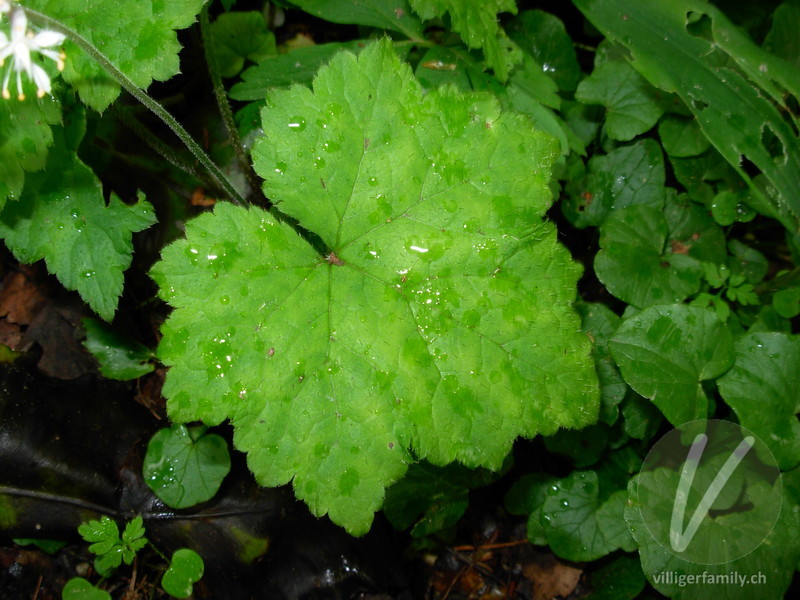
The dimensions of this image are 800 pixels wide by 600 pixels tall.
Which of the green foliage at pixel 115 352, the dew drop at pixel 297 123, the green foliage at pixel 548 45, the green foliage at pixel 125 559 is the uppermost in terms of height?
the green foliage at pixel 548 45

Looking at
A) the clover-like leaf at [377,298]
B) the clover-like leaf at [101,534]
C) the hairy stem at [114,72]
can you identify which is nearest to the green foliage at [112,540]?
the clover-like leaf at [101,534]

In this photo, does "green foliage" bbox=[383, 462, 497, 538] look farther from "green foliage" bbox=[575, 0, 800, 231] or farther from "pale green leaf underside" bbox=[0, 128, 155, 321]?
"green foliage" bbox=[575, 0, 800, 231]

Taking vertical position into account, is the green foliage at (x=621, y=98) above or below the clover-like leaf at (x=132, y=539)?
above

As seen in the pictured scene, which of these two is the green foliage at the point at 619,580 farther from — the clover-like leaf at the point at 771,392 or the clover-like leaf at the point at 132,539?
the clover-like leaf at the point at 132,539

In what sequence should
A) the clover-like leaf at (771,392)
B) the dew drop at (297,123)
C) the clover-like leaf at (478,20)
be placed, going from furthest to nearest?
1. the clover-like leaf at (771,392)
2. the clover-like leaf at (478,20)
3. the dew drop at (297,123)

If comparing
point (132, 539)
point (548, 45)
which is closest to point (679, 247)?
point (548, 45)

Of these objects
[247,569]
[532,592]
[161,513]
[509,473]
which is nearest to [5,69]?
[161,513]

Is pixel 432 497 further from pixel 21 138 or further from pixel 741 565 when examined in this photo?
pixel 21 138
